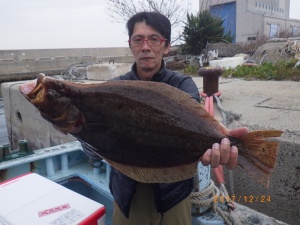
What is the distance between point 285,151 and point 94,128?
237cm

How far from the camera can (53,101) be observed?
1616 millimetres

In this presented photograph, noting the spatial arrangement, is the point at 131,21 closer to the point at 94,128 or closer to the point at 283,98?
the point at 94,128

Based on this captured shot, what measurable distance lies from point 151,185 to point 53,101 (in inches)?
41.1

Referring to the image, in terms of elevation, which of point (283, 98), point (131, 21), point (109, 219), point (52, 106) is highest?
point (131, 21)

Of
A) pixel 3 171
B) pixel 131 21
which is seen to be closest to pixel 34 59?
pixel 3 171

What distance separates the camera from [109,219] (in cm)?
355

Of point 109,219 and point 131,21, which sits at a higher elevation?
point 131,21

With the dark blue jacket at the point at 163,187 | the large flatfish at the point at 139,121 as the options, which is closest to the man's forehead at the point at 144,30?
the dark blue jacket at the point at 163,187

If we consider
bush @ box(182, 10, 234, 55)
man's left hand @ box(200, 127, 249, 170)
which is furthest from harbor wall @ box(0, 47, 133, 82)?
man's left hand @ box(200, 127, 249, 170)

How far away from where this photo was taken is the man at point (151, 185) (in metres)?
2.12

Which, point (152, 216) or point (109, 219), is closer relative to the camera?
point (152, 216)

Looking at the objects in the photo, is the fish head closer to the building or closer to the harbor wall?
the harbor wall

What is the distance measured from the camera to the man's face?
2.16 m
